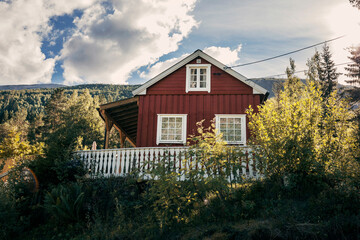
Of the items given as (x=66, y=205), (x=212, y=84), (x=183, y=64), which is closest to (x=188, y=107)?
(x=212, y=84)

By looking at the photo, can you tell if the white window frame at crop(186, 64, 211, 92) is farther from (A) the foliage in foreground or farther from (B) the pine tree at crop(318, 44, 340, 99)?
(B) the pine tree at crop(318, 44, 340, 99)

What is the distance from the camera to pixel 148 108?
1359 centimetres

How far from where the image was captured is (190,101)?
13508mm

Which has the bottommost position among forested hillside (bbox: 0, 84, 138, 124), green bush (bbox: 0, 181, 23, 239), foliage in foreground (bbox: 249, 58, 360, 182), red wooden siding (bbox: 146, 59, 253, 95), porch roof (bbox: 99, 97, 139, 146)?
green bush (bbox: 0, 181, 23, 239)

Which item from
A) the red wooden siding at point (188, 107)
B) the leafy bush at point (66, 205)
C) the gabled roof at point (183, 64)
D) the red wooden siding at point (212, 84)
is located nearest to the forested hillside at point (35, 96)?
the gabled roof at point (183, 64)

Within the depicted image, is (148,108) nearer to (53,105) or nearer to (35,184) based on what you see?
(35,184)

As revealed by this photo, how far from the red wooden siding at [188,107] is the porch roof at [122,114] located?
3.57 feet

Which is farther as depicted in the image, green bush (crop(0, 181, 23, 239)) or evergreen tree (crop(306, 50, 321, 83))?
evergreen tree (crop(306, 50, 321, 83))

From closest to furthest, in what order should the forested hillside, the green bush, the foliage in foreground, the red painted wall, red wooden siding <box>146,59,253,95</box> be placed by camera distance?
1. the foliage in foreground
2. the green bush
3. the red painted wall
4. red wooden siding <box>146,59,253,95</box>
5. the forested hillside

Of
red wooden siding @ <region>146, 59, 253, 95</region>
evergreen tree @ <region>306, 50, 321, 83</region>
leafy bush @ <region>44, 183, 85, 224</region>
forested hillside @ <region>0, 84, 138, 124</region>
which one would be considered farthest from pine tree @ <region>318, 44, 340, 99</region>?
forested hillside @ <region>0, 84, 138, 124</region>

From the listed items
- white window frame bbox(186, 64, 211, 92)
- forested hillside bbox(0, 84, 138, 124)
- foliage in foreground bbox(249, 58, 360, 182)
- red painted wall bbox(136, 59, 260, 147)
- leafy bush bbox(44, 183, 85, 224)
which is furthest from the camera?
forested hillside bbox(0, 84, 138, 124)

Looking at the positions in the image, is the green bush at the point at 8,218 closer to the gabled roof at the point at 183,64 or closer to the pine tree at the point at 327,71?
the gabled roof at the point at 183,64

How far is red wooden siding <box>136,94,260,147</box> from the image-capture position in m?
13.2

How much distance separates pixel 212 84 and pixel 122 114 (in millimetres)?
6257
